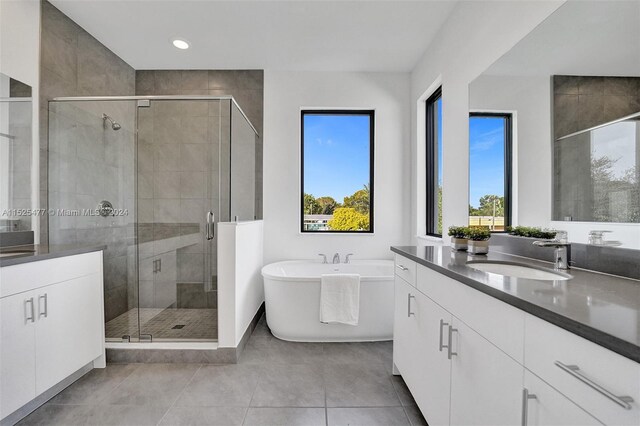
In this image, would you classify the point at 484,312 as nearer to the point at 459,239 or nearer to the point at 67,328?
the point at 459,239

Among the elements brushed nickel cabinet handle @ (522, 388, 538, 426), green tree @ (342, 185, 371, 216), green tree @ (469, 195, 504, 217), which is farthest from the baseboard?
green tree @ (469, 195, 504, 217)

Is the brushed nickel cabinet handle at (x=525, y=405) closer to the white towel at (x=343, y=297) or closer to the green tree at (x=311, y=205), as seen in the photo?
the white towel at (x=343, y=297)

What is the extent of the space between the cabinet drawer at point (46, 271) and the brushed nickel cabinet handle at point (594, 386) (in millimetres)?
2151

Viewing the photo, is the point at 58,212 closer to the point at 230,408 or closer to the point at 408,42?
the point at 230,408

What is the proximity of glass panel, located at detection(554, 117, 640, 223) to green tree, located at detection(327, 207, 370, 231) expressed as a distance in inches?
85.9

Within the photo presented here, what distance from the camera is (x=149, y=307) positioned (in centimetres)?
241

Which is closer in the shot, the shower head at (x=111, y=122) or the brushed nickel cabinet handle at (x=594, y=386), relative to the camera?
the brushed nickel cabinet handle at (x=594, y=386)

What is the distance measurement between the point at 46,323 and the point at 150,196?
1.16 metres

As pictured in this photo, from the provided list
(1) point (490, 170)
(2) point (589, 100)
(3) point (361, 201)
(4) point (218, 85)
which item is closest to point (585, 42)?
(2) point (589, 100)

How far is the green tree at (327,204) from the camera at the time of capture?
344 centimetres

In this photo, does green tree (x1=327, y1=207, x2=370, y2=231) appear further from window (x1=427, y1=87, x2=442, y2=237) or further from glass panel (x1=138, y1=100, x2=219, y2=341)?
glass panel (x1=138, y1=100, x2=219, y2=341)

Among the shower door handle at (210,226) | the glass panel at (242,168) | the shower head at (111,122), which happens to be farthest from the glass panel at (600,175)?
the shower head at (111,122)

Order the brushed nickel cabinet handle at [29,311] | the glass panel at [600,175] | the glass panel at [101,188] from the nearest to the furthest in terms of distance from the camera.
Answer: the glass panel at [600,175], the brushed nickel cabinet handle at [29,311], the glass panel at [101,188]

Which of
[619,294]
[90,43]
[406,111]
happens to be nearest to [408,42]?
[406,111]
